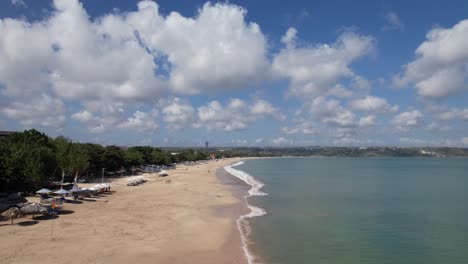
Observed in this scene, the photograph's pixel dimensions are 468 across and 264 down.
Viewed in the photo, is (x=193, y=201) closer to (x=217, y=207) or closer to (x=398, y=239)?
(x=217, y=207)

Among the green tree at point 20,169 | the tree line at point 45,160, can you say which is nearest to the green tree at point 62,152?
the tree line at point 45,160

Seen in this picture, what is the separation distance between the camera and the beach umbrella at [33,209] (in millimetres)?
27594

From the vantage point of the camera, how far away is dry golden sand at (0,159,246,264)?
806 inches

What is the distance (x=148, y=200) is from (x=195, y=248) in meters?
19.7

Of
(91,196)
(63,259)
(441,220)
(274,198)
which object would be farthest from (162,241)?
(441,220)

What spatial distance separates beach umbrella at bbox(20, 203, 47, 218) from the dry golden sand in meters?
0.61

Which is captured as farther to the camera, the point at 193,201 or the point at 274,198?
the point at 274,198

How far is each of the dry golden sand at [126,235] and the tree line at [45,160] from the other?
741 centimetres

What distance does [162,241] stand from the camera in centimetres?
2417

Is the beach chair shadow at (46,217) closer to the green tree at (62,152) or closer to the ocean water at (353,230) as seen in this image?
the ocean water at (353,230)

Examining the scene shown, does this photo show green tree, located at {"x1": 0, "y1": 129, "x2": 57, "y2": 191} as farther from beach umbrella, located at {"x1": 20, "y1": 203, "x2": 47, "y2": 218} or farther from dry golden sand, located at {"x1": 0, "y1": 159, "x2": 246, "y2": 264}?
beach umbrella, located at {"x1": 20, "y1": 203, "x2": 47, "y2": 218}

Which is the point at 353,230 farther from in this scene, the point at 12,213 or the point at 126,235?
the point at 12,213

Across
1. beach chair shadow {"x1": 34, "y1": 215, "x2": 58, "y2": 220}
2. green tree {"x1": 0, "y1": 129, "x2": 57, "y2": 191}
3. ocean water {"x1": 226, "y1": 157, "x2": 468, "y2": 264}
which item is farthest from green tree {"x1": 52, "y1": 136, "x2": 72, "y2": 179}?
ocean water {"x1": 226, "y1": 157, "x2": 468, "y2": 264}

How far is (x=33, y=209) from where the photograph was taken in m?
27.8
